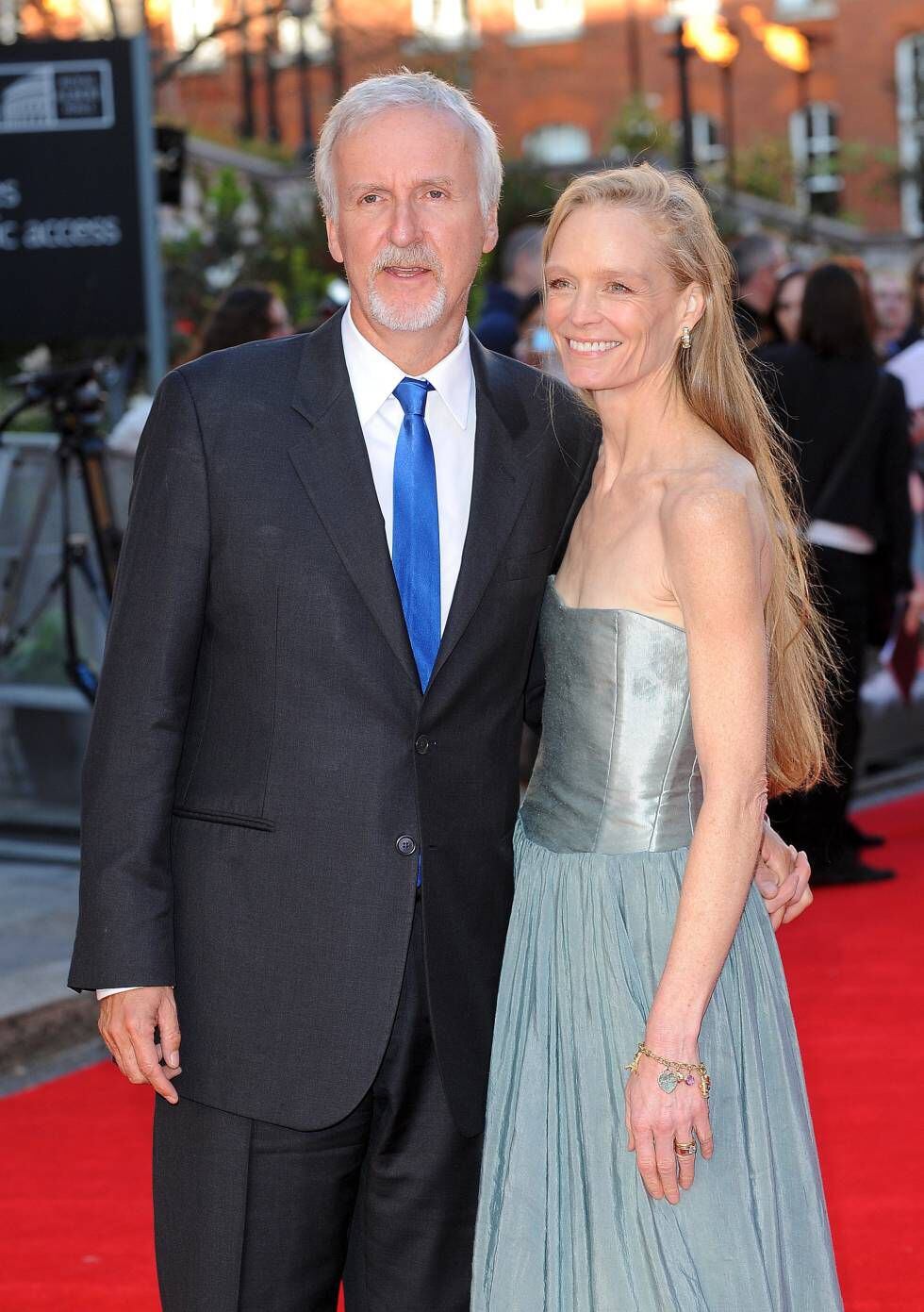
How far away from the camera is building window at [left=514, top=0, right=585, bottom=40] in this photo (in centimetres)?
3491

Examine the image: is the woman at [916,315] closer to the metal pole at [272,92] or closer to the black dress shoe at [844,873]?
the black dress shoe at [844,873]

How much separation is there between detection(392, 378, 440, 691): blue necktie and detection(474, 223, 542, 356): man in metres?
4.34

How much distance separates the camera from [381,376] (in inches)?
101

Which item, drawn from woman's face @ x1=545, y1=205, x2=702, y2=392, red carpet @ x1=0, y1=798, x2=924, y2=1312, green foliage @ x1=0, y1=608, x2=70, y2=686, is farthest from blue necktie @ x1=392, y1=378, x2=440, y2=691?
green foliage @ x1=0, y1=608, x2=70, y2=686

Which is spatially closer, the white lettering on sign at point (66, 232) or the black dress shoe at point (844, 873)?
the black dress shoe at point (844, 873)

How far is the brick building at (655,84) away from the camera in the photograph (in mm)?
32312

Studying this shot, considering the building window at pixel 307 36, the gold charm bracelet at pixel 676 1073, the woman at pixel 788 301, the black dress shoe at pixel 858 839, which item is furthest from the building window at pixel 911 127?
the gold charm bracelet at pixel 676 1073

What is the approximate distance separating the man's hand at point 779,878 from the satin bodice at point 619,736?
19cm

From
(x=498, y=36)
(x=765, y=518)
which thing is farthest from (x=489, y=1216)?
(x=498, y=36)

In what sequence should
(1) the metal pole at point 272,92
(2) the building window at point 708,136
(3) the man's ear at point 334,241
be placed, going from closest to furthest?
(3) the man's ear at point 334,241
(1) the metal pole at point 272,92
(2) the building window at point 708,136

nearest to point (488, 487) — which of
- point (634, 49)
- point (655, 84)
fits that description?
point (634, 49)

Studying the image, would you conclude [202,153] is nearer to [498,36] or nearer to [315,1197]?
[498,36]

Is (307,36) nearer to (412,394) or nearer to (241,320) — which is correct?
(241,320)

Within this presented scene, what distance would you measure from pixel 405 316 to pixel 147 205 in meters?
4.57
